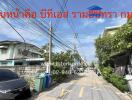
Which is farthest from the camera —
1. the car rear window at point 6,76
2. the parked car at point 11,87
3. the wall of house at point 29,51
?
the wall of house at point 29,51

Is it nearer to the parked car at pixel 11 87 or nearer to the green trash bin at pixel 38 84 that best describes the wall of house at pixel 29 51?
the green trash bin at pixel 38 84

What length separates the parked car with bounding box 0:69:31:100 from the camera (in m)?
10.1

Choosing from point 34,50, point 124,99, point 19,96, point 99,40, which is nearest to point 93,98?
point 124,99

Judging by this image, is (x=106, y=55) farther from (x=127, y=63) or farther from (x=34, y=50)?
(x=34, y=50)

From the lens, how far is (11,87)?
10562 millimetres

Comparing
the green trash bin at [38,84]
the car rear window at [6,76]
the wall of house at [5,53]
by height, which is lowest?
the green trash bin at [38,84]

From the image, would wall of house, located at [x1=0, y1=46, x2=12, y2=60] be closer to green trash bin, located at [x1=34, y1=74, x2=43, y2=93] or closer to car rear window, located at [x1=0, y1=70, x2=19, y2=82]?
green trash bin, located at [x1=34, y1=74, x2=43, y2=93]

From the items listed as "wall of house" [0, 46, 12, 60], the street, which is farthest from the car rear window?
"wall of house" [0, 46, 12, 60]

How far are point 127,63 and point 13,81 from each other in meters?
12.6

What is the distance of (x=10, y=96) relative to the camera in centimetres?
1022

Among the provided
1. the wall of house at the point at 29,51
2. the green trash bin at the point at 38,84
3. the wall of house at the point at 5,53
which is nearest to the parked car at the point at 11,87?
the green trash bin at the point at 38,84

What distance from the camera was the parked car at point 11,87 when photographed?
10.1m

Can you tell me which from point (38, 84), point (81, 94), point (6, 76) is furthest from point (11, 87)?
point (81, 94)

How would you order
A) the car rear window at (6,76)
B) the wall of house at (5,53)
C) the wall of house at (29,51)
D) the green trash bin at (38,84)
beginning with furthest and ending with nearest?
the wall of house at (29,51) → the wall of house at (5,53) → the green trash bin at (38,84) → the car rear window at (6,76)
